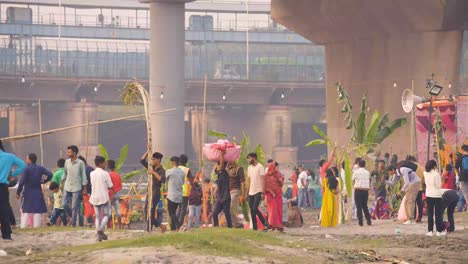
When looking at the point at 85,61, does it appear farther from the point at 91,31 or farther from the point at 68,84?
the point at 68,84

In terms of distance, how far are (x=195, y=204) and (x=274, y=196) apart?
3.09m

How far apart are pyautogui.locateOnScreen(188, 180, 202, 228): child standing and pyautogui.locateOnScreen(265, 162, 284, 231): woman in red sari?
2785mm

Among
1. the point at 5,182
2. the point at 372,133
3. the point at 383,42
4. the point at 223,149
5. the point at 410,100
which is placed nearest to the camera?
the point at 5,182

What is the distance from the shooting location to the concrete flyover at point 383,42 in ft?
150

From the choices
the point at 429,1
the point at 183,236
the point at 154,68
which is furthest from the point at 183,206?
the point at 154,68

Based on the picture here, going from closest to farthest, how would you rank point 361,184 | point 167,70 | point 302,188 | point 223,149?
point 223,149, point 361,184, point 302,188, point 167,70

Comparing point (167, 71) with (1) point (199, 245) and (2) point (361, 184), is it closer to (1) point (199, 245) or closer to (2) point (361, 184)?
(2) point (361, 184)

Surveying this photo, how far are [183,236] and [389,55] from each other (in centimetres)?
3252

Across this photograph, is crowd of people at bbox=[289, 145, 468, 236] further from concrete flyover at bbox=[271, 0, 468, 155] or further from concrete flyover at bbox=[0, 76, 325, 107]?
concrete flyover at bbox=[0, 76, 325, 107]

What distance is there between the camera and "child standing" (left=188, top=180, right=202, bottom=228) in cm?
2544

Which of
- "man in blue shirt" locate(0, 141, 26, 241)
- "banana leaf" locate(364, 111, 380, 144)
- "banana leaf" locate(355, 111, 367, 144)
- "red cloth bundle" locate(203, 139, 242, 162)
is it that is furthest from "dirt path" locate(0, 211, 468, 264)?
"banana leaf" locate(355, 111, 367, 144)

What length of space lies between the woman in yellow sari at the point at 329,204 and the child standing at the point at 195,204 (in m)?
2.41

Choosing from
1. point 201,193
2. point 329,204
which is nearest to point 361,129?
point 329,204

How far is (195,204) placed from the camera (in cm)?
2559
